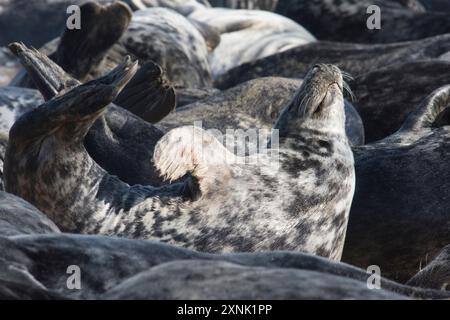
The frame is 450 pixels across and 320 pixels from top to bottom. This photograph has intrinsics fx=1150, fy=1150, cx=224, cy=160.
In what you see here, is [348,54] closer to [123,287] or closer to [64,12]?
[64,12]

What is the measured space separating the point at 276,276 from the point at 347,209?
2.17 metres

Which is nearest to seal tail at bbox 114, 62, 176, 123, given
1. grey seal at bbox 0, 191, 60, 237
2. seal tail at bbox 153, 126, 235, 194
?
seal tail at bbox 153, 126, 235, 194

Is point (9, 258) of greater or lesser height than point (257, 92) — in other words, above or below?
above

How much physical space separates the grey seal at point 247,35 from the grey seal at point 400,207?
514cm

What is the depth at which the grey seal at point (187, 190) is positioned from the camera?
451cm

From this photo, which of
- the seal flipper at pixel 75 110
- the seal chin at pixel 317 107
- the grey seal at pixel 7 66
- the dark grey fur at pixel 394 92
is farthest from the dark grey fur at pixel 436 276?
the grey seal at pixel 7 66

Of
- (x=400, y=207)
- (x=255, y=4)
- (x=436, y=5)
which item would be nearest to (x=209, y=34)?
(x=255, y=4)

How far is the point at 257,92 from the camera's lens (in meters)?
7.73

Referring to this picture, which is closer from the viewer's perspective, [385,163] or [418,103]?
[385,163]

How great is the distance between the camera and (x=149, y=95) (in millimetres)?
7109

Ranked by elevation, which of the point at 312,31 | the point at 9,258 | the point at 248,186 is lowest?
the point at 312,31

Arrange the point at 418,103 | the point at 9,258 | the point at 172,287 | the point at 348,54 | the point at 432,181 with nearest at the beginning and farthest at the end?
the point at 172,287 → the point at 9,258 → the point at 432,181 → the point at 418,103 → the point at 348,54

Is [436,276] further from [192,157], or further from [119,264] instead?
[119,264]

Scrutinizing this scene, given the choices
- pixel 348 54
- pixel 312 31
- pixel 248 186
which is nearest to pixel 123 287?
pixel 248 186
